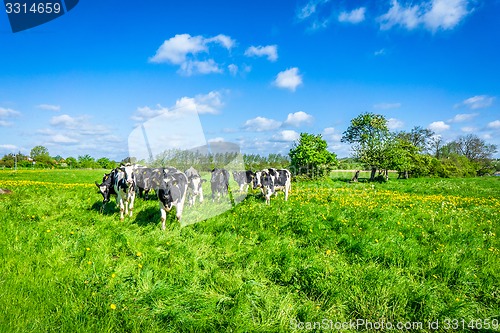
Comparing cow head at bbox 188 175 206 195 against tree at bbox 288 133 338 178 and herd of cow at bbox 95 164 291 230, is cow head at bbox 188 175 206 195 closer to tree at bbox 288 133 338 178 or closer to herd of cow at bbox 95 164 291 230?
herd of cow at bbox 95 164 291 230

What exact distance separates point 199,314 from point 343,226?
5.87m

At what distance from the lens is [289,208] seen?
11242mm

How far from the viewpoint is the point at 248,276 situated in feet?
17.7

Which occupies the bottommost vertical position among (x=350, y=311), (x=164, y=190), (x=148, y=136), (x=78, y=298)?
(x=350, y=311)

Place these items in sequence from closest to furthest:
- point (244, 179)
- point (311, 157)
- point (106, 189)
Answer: point (106, 189), point (244, 179), point (311, 157)

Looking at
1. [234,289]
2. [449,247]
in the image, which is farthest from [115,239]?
[449,247]

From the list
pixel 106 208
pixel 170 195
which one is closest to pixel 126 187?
pixel 106 208

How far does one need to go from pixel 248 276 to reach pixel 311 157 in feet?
96.1

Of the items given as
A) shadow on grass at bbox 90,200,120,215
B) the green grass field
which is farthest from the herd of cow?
the green grass field

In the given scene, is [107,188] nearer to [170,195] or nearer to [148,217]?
[148,217]

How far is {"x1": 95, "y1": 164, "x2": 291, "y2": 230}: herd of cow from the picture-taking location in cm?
953

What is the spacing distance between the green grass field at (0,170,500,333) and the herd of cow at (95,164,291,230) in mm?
1067

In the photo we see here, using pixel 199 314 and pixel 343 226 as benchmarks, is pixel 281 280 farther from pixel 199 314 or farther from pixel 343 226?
pixel 343 226

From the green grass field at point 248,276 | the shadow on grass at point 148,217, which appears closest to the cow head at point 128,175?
the shadow on grass at point 148,217
